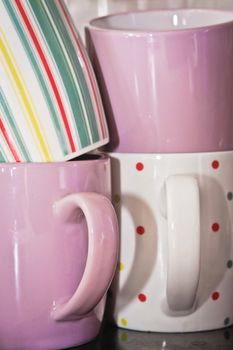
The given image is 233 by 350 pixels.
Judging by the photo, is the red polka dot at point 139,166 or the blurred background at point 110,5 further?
the blurred background at point 110,5

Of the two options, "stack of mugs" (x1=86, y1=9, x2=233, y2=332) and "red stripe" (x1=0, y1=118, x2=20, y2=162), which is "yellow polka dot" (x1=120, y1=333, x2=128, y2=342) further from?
"red stripe" (x1=0, y1=118, x2=20, y2=162)

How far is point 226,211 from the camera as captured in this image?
0.69 metres

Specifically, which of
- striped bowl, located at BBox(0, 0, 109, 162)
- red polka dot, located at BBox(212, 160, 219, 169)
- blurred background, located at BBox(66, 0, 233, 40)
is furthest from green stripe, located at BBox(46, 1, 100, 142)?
blurred background, located at BBox(66, 0, 233, 40)

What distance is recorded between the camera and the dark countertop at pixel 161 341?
653 millimetres

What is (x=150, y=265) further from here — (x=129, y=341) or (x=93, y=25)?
(x=93, y=25)

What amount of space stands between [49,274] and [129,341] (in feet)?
0.35

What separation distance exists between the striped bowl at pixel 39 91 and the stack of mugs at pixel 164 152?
0.18 ft

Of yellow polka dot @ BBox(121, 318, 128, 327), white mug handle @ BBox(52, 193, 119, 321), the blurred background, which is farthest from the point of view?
the blurred background

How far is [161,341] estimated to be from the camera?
0.67 meters

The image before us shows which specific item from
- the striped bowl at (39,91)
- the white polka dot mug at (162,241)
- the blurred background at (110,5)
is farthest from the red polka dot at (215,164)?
the blurred background at (110,5)

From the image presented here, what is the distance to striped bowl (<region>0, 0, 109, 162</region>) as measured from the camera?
1.99 feet

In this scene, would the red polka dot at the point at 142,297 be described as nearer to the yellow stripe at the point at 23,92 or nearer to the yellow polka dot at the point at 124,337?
the yellow polka dot at the point at 124,337

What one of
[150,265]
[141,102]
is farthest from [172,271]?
[141,102]

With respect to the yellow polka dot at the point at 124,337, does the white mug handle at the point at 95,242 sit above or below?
above
